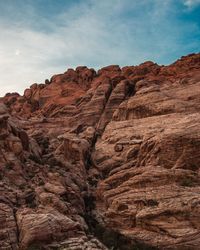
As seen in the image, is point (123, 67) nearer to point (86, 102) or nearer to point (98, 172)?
point (86, 102)

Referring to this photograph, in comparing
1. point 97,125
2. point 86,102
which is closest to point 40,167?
point 97,125

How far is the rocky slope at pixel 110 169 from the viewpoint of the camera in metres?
44.2

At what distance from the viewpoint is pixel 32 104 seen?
95.9 meters

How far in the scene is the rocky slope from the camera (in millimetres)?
44188

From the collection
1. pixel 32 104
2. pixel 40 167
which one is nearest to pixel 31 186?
pixel 40 167

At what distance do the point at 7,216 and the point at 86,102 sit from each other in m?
40.5

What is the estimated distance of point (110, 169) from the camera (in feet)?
203

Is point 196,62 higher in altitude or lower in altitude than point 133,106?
higher

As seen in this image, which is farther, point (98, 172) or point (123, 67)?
point (123, 67)

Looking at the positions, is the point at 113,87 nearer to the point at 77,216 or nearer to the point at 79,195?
the point at 79,195

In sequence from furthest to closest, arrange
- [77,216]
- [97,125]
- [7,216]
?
[97,125], [77,216], [7,216]

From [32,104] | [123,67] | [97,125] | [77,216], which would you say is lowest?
[77,216]

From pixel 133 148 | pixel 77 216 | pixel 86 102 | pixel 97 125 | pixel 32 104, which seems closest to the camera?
pixel 77 216

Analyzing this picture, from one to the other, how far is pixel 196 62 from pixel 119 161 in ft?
113
